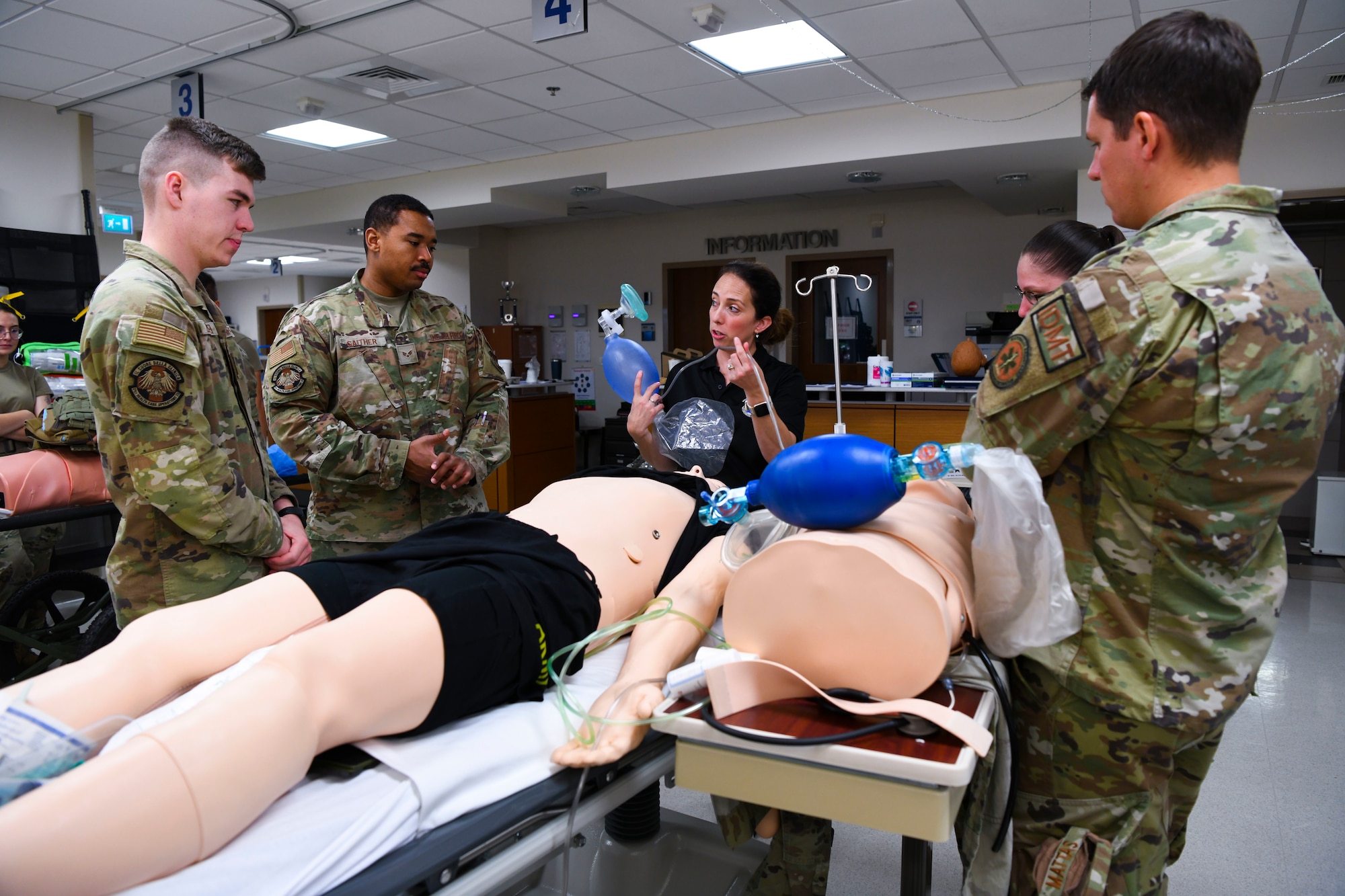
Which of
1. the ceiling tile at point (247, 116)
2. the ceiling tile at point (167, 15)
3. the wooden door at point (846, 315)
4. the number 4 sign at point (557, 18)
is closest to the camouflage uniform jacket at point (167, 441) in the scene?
the number 4 sign at point (557, 18)

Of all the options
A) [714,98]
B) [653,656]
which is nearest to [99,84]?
[714,98]

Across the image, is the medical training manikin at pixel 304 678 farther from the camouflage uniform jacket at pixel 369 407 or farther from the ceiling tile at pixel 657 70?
the ceiling tile at pixel 657 70

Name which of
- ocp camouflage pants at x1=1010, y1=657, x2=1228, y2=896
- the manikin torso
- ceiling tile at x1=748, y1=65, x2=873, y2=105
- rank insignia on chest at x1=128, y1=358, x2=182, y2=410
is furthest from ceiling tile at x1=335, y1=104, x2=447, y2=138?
ocp camouflage pants at x1=1010, y1=657, x2=1228, y2=896

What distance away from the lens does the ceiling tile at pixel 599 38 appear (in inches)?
157

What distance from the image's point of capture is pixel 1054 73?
471 centimetres

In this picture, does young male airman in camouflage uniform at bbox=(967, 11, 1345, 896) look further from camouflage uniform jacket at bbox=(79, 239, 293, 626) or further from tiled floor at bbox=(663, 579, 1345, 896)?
camouflage uniform jacket at bbox=(79, 239, 293, 626)

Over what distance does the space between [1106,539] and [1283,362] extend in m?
0.29

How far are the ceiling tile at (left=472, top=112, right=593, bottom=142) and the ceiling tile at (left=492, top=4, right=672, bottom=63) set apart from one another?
1.16 metres

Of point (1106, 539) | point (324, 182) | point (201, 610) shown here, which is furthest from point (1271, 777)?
point (324, 182)

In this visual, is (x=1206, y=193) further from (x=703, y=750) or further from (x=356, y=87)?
(x=356, y=87)

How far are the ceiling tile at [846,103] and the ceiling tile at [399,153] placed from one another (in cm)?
294

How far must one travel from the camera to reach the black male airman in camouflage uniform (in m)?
0.98

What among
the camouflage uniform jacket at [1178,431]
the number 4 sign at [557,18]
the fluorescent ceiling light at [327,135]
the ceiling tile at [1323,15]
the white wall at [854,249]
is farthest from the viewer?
the white wall at [854,249]

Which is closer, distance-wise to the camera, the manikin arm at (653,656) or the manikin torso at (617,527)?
the manikin arm at (653,656)
